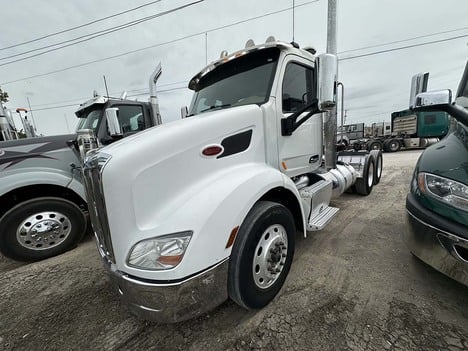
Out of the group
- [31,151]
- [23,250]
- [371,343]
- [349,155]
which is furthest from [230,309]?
[349,155]

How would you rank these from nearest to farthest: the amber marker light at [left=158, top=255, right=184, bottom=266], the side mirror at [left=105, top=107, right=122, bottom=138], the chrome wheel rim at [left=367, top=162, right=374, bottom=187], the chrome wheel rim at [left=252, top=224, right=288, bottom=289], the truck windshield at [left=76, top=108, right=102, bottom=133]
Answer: the amber marker light at [left=158, top=255, right=184, bottom=266], the chrome wheel rim at [left=252, top=224, right=288, bottom=289], the side mirror at [left=105, top=107, right=122, bottom=138], the truck windshield at [left=76, top=108, right=102, bottom=133], the chrome wheel rim at [left=367, top=162, right=374, bottom=187]

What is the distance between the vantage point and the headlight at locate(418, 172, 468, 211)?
162 centimetres

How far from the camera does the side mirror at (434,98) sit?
1.79 m

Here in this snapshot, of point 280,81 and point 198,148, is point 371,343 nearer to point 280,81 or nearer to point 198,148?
point 198,148

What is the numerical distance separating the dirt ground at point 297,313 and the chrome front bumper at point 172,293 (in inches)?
18.0

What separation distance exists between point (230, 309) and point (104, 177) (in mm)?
1668

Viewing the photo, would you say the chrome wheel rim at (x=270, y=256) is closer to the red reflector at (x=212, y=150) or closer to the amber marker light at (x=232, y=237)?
the amber marker light at (x=232, y=237)

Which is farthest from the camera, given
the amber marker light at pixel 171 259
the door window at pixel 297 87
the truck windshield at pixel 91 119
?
the truck windshield at pixel 91 119

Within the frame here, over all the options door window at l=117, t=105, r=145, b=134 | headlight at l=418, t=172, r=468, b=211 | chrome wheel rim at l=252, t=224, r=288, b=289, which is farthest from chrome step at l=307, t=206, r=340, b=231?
door window at l=117, t=105, r=145, b=134

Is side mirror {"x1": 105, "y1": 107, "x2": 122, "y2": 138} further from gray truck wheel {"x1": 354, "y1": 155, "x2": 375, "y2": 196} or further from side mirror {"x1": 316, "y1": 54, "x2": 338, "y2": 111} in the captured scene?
gray truck wheel {"x1": 354, "y1": 155, "x2": 375, "y2": 196}

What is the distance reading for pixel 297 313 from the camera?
192 cm

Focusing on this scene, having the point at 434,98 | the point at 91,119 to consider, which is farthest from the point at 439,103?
the point at 91,119

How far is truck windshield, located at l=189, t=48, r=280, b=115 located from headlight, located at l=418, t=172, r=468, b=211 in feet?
5.55

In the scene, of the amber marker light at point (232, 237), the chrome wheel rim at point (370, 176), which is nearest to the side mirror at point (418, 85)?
the amber marker light at point (232, 237)
